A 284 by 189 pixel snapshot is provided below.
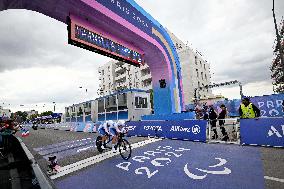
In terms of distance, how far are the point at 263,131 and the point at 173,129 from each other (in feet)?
15.7

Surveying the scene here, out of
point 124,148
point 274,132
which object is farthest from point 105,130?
point 274,132

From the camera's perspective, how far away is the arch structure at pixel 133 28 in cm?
938

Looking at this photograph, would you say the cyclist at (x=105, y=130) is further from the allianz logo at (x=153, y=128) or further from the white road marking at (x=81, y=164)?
the allianz logo at (x=153, y=128)

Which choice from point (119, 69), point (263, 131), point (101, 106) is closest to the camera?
point (263, 131)

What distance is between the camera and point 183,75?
4794cm

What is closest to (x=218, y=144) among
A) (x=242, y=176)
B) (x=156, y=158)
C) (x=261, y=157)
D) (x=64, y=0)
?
(x=261, y=157)

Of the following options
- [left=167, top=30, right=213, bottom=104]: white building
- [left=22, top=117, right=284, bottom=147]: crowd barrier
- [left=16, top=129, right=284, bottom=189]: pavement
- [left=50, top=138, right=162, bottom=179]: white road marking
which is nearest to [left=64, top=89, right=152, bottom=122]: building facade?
[left=22, top=117, right=284, bottom=147]: crowd barrier

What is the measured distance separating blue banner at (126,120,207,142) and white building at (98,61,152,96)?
3791cm

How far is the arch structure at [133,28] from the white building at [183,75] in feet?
66.7

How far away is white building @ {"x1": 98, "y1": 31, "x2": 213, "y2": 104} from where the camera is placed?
1861 inches

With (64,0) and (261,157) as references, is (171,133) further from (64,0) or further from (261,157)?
(64,0)

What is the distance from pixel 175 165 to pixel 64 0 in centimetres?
810

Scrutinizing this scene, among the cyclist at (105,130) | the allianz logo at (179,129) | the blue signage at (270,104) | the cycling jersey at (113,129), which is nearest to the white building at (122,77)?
the blue signage at (270,104)

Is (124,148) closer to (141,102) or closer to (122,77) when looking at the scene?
(141,102)
